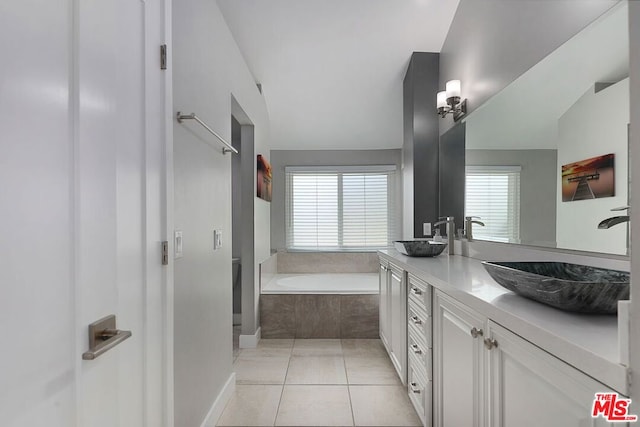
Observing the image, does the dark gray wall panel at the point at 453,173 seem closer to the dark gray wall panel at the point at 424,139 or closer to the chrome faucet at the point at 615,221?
the dark gray wall panel at the point at 424,139

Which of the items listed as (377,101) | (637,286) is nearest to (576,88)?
(637,286)

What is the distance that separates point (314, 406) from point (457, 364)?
1210 mm

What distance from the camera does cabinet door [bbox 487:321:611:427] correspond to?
0.71 meters

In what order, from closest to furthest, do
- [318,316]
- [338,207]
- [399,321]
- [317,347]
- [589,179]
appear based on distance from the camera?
1. [589,179]
2. [399,321]
3. [317,347]
4. [318,316]
5. [338,207]

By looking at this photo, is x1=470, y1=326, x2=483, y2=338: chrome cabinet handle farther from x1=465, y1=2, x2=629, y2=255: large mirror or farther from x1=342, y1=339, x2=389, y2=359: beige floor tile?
x1=342, y1=339, x2=389, y2=359: beige floor tile

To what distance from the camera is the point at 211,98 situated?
77.7 inches

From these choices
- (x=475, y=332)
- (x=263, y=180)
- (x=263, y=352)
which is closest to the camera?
(x=475, y=332)

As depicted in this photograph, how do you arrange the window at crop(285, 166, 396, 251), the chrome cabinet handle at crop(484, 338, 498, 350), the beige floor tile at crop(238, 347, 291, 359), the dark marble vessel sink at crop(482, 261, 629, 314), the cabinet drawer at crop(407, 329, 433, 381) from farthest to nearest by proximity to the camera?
the window at crop(285, 166, 396, 251) < the beige floor tile at crop(238, 347, 291, 359) < the cabinet drawer at crop(407, 329, 433, 381) < the chrome cabinet handle at crop(484, 338, 498, 350) < the dark marble vessel sink at crop(482, 261, 629, 314)

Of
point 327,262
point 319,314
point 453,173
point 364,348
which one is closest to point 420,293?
point 453,173

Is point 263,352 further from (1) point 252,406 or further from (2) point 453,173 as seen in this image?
(2) point 453,173

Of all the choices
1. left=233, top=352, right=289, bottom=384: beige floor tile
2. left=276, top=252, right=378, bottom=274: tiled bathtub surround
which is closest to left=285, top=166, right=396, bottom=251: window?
left=276, top=252, right=378, bottom=274: tiled bathtub surround

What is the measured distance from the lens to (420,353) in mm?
1867

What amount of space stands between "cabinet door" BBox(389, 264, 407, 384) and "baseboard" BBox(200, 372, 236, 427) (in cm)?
117

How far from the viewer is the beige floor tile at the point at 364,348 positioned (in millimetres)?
3062
